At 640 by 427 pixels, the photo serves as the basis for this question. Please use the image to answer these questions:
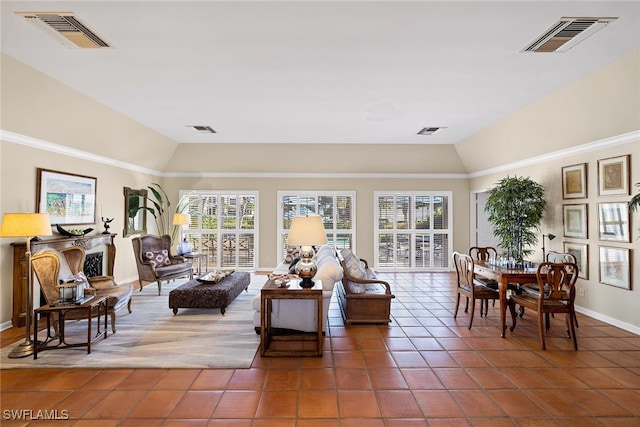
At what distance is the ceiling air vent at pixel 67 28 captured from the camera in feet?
8.16

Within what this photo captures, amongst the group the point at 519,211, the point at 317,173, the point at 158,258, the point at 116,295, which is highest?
the point at 317,173

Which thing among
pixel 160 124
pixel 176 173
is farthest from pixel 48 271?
pixel 176 173

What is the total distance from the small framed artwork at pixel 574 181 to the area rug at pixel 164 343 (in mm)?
5022

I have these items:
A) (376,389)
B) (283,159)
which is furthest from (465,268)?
(283,159)

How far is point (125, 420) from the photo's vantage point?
221 centimetres

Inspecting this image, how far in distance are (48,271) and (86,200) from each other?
2151 millimetres

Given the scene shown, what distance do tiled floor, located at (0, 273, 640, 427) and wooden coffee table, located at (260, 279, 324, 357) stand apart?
0.39 feet

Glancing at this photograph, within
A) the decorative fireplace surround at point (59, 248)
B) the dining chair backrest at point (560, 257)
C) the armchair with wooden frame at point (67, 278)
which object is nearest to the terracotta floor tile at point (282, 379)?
the armchair with wooden frame at point (67, 278)

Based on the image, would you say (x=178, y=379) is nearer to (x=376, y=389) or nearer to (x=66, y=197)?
(x=376, y=389)

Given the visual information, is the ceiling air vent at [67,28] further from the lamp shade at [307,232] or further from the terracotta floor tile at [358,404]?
the terracotta floor tile at [358,404]

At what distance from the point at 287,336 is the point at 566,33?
4.06 meters

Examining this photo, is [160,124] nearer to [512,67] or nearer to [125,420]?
[125,420]

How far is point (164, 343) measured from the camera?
3.46m

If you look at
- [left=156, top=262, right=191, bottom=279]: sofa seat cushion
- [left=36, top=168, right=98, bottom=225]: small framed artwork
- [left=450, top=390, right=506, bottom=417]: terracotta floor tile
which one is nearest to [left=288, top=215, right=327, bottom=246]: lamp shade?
[left=450, top=390, right=506, bottom=417]: terracotta floor tile
